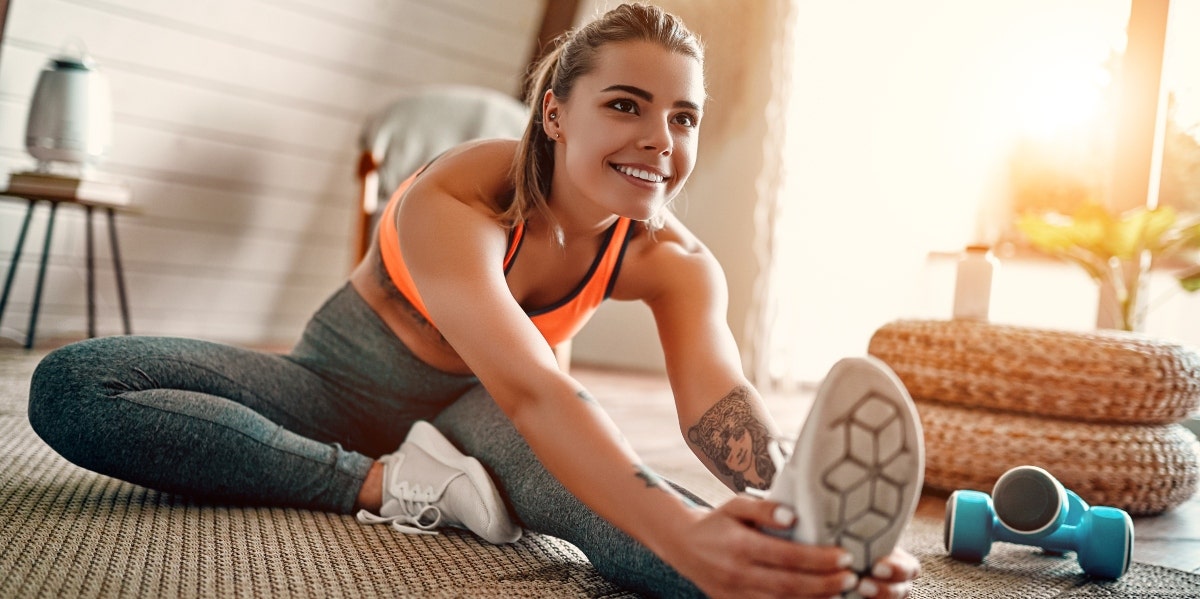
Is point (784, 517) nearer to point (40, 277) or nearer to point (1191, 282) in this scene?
point (1191, 282)

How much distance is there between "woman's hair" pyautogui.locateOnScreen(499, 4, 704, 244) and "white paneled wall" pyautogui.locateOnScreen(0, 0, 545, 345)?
6.08 ft

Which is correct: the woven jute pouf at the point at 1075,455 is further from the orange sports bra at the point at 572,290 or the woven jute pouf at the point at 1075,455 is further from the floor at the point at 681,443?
the orange sports bra at the point at 572,290

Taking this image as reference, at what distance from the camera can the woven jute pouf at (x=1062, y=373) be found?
1.50 meters

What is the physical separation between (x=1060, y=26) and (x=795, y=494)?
2833 millimetres

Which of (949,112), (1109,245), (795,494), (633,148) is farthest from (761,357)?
(795,494)

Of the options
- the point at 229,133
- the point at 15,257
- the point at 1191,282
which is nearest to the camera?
the point at 1191,282

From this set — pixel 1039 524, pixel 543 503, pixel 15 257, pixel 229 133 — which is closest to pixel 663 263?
pixel 543 503

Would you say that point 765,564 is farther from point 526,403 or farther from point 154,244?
point 154,244

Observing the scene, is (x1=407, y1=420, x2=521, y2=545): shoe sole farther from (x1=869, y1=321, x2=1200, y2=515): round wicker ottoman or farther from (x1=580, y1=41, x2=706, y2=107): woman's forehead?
(x1=869, y1=321, x2=1200, y2=515): round wicker ottoman

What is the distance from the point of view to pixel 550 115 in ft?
3.55

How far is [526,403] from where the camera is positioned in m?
0.81

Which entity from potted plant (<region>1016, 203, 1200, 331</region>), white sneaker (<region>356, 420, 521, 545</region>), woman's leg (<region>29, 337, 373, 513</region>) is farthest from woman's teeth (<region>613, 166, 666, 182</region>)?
potted plant (<region>1016, 203, 1200, 331</region>)

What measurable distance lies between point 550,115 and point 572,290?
0.22 metres

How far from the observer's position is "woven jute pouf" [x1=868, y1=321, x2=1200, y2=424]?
4.93ft
